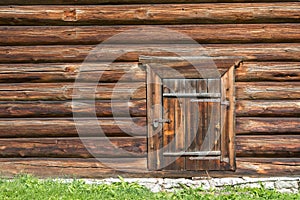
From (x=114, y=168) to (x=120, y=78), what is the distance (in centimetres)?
133

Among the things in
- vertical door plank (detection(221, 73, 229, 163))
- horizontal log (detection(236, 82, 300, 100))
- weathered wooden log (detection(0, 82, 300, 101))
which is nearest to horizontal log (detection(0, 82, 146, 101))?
weathered wooden log (detection(0, 82, 300, 101))

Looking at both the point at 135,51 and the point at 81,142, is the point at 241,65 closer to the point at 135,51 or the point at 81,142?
the point at 135,51

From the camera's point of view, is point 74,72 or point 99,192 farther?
point 74,72

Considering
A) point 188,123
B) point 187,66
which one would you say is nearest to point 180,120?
point 188,123

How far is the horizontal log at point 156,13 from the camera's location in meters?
6.65

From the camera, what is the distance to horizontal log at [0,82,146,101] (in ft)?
22.2

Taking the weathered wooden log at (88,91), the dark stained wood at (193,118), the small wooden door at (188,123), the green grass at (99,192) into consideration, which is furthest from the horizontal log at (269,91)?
the green grass at (99,192)

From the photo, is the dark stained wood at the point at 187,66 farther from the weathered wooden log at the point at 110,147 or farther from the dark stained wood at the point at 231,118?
the weathered wooden log at the point at 110,147

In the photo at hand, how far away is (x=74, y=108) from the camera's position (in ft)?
22.2

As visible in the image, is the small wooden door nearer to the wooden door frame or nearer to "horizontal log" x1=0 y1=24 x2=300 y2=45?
the wooden door frame

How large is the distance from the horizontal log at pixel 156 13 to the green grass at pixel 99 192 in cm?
233

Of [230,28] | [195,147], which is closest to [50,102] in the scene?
[195,147]

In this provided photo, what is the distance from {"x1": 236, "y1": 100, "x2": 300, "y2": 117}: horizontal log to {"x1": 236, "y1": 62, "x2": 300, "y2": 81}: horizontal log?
364 mm

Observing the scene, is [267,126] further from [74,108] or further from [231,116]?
[74,108]
